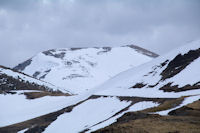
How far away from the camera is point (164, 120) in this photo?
27391 mm

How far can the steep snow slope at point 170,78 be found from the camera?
6809cm

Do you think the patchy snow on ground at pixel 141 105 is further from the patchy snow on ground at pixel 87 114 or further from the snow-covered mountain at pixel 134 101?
the patchy snow on ground at pixel 87 114

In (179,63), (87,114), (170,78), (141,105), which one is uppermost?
(179,63)

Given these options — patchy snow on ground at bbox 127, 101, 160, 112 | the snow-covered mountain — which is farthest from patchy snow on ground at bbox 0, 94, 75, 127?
patchy snow on ground at bbox 127, 101, 160, 112

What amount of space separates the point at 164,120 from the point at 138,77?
71.5m

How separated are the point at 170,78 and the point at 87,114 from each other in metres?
27.9

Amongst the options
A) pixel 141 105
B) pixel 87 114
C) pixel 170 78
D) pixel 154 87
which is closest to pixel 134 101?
pixel 141 105

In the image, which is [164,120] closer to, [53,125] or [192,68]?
[53,125]

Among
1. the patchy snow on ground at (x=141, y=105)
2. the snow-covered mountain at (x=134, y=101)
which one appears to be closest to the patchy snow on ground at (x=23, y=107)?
the snow-covered mountain at (x=134, y=101)

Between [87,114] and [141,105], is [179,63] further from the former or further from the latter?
[87,114]

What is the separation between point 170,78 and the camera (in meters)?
80.4

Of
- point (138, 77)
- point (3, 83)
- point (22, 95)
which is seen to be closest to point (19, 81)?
point (3, 83)

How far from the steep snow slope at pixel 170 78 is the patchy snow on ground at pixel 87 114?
619 centimetres

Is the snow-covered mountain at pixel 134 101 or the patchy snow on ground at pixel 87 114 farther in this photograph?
the patchy snow on ground at pixel 87 114
